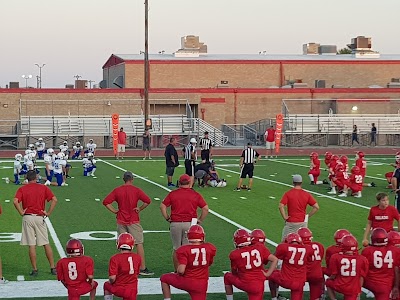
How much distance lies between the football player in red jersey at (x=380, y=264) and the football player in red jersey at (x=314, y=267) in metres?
0.63

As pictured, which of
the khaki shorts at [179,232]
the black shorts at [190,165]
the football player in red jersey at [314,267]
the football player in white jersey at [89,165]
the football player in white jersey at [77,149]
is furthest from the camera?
the football player in white jersey at [77,149]

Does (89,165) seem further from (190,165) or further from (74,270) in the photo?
(74,270)

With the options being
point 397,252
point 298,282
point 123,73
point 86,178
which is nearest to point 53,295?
point 298,282

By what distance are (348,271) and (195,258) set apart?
1750mm

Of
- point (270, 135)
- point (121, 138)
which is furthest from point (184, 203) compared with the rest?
point (270, 135)

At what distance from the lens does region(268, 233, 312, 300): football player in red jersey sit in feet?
32.7

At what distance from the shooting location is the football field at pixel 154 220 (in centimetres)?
1253

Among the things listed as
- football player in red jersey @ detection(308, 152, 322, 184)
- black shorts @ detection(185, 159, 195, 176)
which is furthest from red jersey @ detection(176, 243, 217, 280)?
football player in red jersey @ detection(308, 152, 322, 184)

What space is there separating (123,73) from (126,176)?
47.2 metres

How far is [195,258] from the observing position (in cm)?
949

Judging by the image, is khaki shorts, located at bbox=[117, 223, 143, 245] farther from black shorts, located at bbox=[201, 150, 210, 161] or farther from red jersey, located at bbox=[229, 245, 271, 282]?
black shorts, located at bbox=[201, 150, 210, 161]

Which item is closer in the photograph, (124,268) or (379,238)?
(124,268)

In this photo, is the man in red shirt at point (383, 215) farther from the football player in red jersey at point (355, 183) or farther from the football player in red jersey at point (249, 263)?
the football player in red jersey at point (355, 183)

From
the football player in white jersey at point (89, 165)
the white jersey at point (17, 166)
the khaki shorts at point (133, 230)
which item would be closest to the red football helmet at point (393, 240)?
the khaki shorts at point (133, 230)
